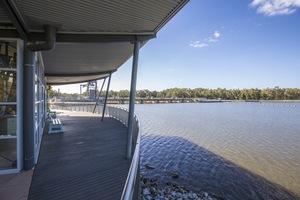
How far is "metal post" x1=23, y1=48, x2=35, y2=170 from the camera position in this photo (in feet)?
15.9

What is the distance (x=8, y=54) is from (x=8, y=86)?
79 cm

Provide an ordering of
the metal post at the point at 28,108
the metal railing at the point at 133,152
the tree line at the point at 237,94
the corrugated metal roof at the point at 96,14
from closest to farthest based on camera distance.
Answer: the metal railing at the point at 133,152, the corrugated metal roof at the point at 96,14, the metal post at the point at 28,108, the tree line at the point at 237,94

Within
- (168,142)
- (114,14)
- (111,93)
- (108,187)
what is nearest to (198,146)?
(168,142)

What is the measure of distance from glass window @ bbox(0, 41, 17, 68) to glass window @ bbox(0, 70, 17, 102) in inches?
7.6

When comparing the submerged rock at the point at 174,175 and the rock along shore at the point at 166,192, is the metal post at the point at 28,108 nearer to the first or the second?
the rock along shore at the point at 166,192

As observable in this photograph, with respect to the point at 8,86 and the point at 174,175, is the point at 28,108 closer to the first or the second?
the point at 8,86

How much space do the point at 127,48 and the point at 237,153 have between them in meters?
10.4

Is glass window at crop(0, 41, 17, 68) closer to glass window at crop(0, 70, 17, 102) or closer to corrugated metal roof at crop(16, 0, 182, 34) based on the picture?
glass window at crop(0, 70, 17, 102)

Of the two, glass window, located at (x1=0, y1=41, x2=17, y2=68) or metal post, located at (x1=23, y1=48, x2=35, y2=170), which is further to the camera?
metal post, located at (x1=23, y1=48, x2=35, y2=170)

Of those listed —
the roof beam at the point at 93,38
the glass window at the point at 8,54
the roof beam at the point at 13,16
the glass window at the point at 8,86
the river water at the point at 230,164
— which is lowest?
the river water at the point at 230,164

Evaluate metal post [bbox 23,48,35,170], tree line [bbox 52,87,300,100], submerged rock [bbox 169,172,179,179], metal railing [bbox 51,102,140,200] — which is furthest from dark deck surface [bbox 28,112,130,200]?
tree line [bbox 52,87,300,100]

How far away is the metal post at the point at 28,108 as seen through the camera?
4836mm

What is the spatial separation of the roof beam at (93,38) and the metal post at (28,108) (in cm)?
60

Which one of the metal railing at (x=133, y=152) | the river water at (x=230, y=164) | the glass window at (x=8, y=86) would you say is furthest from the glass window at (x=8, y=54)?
the river water at (x=230, y=164)
